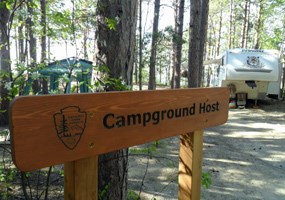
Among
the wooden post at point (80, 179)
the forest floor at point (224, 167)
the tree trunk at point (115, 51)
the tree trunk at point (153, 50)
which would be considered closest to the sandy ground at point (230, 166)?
the forest floor at point (224, 167)

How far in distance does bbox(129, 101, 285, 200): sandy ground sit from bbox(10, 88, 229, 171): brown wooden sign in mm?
788

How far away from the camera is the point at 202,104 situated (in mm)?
1889

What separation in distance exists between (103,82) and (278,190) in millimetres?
3514

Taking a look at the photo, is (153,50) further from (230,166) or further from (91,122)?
(91,122)

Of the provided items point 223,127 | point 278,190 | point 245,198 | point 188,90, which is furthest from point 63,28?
point 223,127

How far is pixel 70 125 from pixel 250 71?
1157cm

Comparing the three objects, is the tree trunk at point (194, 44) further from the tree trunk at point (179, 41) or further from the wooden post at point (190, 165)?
the wooden post at point (190, 165)

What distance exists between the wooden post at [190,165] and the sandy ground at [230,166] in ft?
1.64

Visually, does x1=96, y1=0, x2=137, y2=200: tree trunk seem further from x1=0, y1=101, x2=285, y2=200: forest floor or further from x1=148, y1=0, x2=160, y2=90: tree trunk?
x1=148, y1=0, x2=160, y2=90: tree trunk

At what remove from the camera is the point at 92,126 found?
1241mm

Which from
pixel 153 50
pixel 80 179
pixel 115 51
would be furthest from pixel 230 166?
pixel 153 50

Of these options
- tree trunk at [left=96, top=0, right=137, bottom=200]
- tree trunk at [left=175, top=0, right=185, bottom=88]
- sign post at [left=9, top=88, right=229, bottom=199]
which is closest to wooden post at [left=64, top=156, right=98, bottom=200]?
sign post at [left=9, top=88, right=229, bottom=199]

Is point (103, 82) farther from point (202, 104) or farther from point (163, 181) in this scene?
point (163, 181)

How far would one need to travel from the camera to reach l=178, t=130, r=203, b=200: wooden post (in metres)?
1.87
